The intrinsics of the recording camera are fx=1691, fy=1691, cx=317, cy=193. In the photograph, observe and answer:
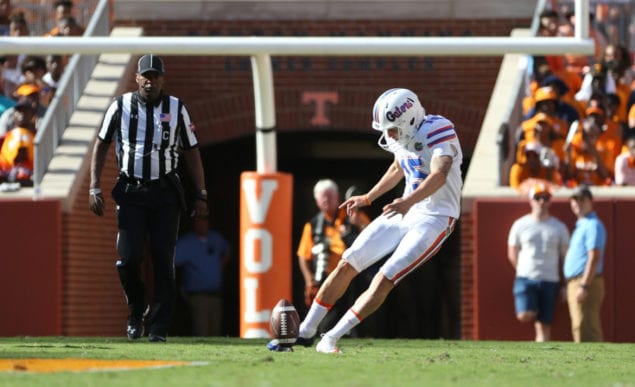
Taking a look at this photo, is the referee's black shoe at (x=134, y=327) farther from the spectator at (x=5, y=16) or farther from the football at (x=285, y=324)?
the spectator at (x=5, y=16)

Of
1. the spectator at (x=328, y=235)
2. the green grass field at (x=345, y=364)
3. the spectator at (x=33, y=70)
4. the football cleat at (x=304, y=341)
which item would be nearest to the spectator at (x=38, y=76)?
the spectator at (x=33, y=70)

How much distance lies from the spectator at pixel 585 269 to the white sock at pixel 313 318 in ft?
18.7

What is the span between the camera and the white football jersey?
393 inches

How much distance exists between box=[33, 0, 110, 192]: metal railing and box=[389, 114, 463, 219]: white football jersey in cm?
751

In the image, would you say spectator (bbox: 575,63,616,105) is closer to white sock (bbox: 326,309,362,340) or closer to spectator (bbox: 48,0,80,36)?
spectator (bbox: 48,0,80,36)

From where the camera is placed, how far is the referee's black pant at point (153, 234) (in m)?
11.1

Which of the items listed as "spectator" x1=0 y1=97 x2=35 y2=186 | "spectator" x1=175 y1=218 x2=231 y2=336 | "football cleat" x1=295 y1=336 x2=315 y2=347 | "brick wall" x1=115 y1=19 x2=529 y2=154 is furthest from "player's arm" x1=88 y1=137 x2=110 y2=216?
"brick wall" x1=115 y1=19 x2=529 y2=154

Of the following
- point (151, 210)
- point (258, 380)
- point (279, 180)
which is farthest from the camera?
point (279, 180)

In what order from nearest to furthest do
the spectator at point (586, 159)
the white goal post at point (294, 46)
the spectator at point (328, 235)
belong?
the white goal post at point (294, 46) < the spectator at point (328, 235) < the spectator at point (586, 159)

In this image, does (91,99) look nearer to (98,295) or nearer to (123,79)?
(123,79)

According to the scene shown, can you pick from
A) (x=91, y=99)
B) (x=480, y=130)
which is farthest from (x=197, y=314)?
(x=480, y=130)

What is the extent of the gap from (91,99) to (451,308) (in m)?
5.27

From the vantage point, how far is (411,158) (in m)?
10.1

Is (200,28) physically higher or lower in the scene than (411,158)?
higher
